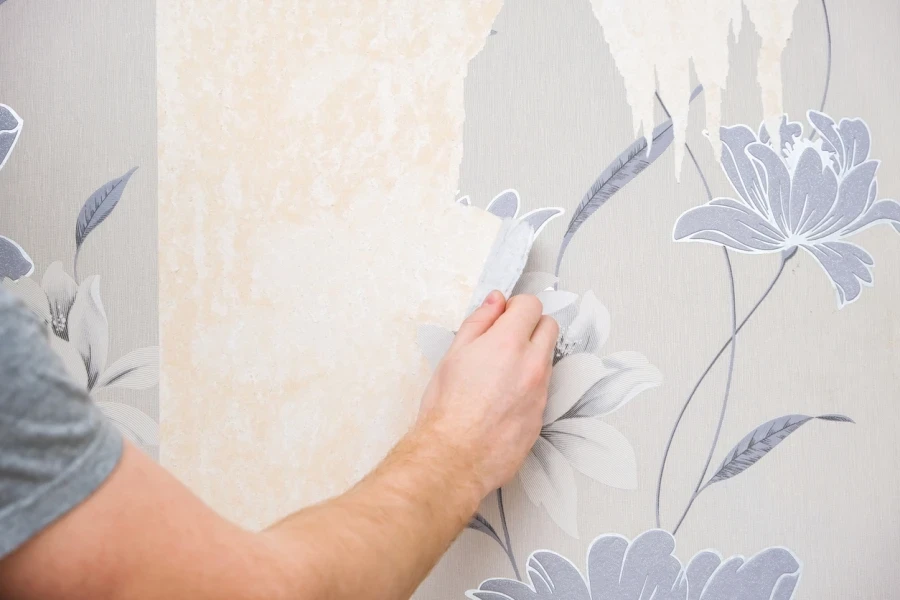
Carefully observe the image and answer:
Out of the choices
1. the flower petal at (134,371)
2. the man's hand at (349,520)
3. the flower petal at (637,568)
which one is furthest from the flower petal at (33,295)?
the flower petal at (637,568)

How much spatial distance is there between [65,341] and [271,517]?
0.35 metres

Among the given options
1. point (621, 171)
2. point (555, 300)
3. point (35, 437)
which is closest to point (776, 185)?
point (621, 171)

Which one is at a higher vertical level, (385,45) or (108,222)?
(385,45)

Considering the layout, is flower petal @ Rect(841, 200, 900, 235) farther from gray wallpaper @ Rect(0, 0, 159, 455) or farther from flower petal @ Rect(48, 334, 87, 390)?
flower petal @ Rect(48, 334, 87, 390)

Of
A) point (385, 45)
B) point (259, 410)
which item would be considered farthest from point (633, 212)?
point (259, 410)

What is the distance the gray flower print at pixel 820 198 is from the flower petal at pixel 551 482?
0.32 metres

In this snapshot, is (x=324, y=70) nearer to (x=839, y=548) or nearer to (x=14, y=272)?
(x=14, y=272)

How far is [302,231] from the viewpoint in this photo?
0.73 metres

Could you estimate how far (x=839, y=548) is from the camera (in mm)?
671

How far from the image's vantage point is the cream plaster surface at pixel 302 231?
706 mm

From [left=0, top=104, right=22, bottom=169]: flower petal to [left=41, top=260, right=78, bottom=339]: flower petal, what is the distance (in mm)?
Result: 160

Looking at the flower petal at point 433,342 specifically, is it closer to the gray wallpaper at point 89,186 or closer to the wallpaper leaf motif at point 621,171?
the wallpaper leaf motif at point 621,171

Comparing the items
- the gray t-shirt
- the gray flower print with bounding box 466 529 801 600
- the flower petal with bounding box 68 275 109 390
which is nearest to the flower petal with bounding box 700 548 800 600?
the gray flower print with bounding box 466 529 801 600

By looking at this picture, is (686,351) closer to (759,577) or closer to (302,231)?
(759,577)
